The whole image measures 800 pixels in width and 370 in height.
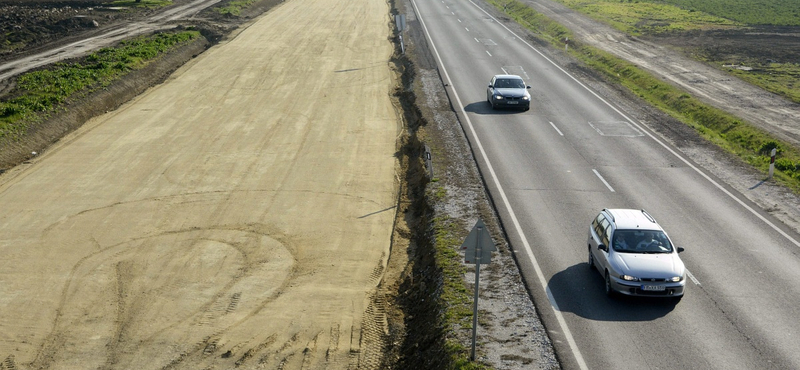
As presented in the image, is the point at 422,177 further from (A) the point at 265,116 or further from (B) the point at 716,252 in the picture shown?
(A) the point at 265,116

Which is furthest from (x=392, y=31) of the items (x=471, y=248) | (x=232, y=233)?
(x=471, y=248)

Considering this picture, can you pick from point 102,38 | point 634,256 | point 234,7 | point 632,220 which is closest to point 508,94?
point 632,220

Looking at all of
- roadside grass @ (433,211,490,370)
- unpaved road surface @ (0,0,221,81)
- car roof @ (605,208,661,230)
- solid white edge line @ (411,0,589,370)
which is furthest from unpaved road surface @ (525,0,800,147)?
unpaved road surface @ (0,0,221,81)

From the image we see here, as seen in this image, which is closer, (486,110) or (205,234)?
(205,234)

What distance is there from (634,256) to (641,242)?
63 cm

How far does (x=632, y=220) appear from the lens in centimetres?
1642

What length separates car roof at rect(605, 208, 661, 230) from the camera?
16094 millimetres

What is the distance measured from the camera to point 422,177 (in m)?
24.0

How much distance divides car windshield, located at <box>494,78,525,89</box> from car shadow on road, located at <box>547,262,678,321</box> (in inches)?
708

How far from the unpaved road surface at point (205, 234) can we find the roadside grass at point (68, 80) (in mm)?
1990

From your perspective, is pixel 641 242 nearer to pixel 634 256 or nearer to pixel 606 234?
pixel 634 256

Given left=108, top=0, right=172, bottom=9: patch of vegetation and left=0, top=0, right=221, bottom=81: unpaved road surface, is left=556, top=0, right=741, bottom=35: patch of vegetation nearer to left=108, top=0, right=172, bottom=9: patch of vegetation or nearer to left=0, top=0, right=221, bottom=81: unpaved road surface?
left=0, top=0, right=221, bottom=81: unpaved road surface

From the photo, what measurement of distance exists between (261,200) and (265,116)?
10814 mm

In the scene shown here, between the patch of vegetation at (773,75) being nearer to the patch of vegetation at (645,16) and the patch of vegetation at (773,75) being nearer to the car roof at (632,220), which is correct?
the patch of vegetation at (645,16)
